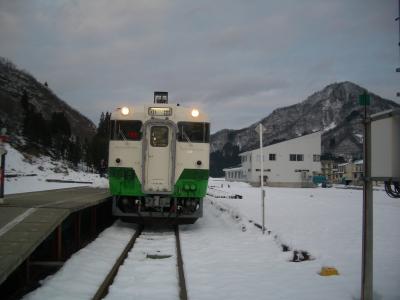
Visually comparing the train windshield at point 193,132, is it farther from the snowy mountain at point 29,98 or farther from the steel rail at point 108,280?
the snowy mountain at point 29,98

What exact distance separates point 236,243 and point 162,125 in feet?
12.4

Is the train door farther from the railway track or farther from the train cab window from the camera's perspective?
the railway track

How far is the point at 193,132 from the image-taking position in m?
11.8

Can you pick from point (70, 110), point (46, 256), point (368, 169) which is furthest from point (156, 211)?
point (70, 110)

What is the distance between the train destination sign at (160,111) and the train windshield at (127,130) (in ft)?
1.47

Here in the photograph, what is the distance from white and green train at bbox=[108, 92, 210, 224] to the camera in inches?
446

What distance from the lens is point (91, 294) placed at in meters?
5.81

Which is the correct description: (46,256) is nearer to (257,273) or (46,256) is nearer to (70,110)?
(257,273)

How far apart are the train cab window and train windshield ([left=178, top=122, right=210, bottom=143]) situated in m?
0.38

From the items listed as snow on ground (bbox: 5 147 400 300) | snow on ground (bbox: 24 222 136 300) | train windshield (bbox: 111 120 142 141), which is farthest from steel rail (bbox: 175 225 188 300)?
train windshield (bbox: 111 120 142 141)

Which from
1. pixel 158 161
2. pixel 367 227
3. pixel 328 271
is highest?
pixel 158 161

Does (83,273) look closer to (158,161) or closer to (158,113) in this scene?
(158,161)

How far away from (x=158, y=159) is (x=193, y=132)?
1229 millimetres

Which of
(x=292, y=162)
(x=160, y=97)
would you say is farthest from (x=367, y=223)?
(x=292, y=162)
